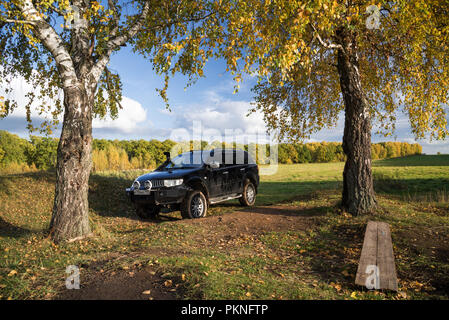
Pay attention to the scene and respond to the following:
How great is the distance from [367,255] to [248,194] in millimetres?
7209

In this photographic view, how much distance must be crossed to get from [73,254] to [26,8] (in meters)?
5.57

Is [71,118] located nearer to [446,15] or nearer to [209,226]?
[209,226]

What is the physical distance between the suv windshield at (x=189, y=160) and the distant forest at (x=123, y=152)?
3.78 metres

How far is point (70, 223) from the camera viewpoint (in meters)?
7.48

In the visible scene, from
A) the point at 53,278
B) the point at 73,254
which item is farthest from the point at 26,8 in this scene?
the point at 53,278

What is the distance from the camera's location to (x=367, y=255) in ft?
18.8

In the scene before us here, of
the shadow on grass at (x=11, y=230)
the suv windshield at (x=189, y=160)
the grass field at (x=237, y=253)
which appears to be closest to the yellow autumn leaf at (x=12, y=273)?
the grass field at (x=237, y=253)

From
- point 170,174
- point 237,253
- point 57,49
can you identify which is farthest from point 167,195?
point 57,49

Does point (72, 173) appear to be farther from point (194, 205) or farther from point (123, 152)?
point (123, 152)

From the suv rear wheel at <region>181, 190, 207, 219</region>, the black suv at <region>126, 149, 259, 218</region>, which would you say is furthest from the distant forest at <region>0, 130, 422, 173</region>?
the suv rear wheel at <region>181, 190, 207, 219</region>

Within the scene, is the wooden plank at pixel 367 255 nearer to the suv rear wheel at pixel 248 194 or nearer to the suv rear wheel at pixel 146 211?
the suv rear wheel at pixel 248 194

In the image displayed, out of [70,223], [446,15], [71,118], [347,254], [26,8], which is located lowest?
[347,254]

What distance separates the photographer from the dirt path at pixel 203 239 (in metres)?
4.20

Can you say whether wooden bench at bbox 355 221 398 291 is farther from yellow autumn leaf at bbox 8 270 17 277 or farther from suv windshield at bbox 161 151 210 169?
suv windshield at bbox 161 151 210 169
